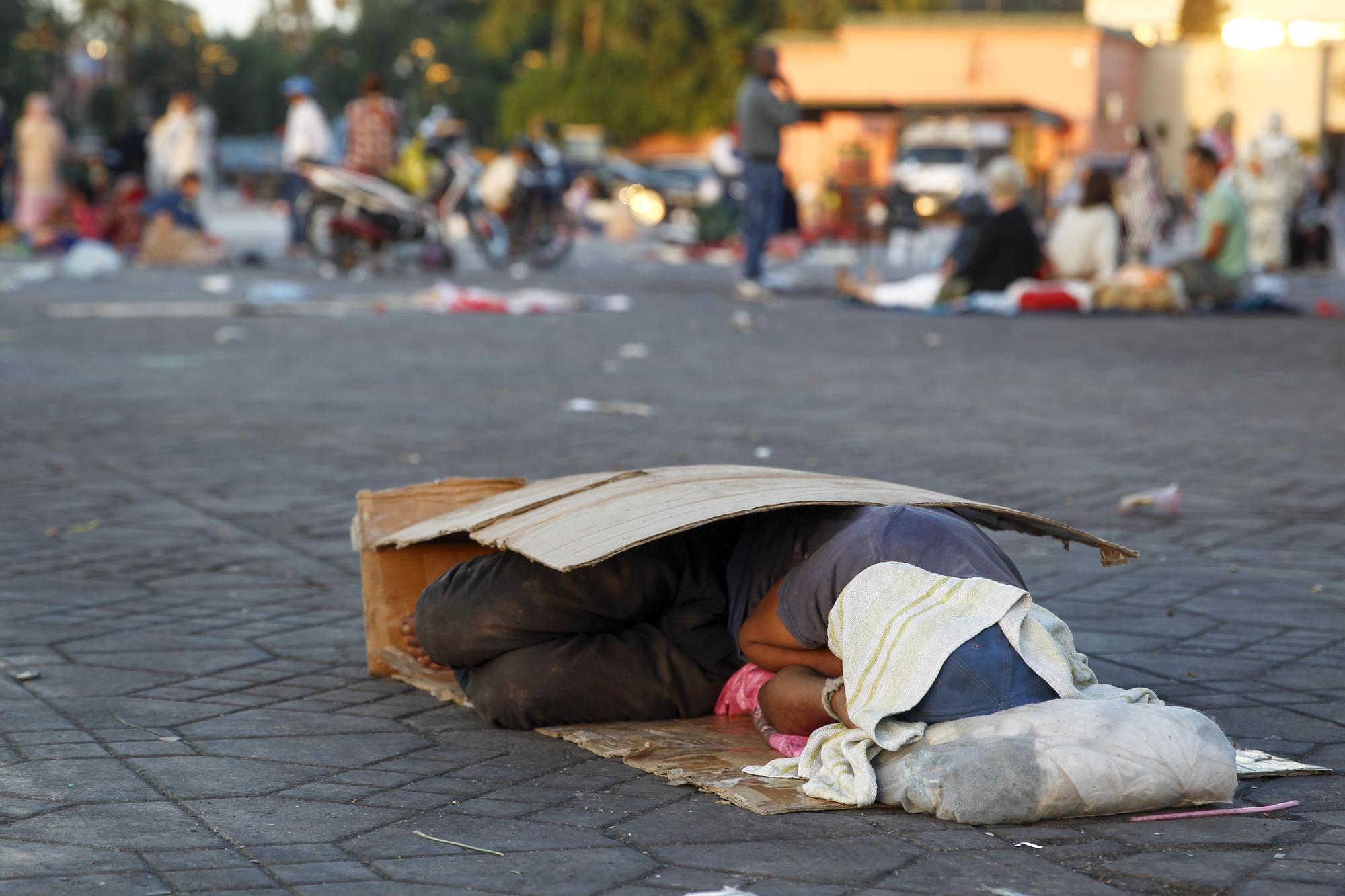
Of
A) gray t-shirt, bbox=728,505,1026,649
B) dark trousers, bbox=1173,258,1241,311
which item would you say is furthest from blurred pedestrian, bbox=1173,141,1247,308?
gray t-shirt, bbox=728,505,1026,649

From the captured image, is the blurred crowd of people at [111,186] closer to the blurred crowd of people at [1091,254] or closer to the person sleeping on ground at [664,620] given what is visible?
the blurred crowd of people at [1091,254]

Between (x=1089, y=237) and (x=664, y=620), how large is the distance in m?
11.2

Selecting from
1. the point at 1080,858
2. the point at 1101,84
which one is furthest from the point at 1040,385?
the point at 1101,84

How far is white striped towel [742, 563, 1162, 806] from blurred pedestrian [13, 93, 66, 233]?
20.2 m

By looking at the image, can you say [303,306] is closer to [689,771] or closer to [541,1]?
[689,771]

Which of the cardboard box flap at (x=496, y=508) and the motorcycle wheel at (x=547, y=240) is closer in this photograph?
the cardboard box flap at (x=496, y=508)

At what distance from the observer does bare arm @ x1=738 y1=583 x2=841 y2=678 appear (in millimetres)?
3131

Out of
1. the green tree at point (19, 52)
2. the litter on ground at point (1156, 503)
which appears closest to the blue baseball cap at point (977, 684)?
the litter on ground at point (1156, 503)

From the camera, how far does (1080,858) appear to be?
2660 mm

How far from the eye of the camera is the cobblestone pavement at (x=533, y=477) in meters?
2.67

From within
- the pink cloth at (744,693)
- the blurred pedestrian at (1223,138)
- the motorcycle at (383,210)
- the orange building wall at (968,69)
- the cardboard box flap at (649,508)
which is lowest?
the pink cloth at (744,693)

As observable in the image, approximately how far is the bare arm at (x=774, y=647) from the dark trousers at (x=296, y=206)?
15305 millimetres

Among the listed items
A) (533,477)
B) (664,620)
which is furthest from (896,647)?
(533,477)

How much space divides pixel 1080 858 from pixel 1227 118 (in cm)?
1673
